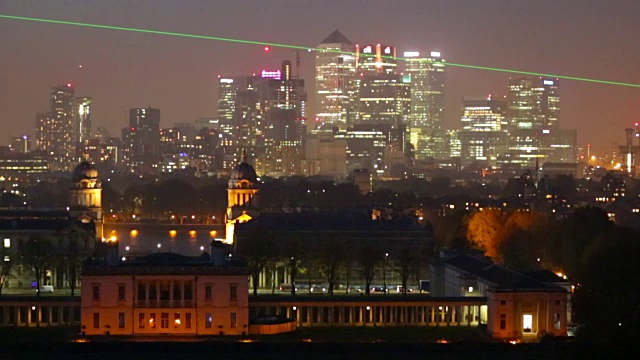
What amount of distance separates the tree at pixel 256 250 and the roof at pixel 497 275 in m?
6.34

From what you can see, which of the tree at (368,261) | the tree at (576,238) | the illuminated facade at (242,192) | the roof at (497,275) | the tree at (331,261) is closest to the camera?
the roof at (497,275)

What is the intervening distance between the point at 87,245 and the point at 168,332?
2087 cm

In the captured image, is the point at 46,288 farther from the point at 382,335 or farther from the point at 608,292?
the point at 608,292

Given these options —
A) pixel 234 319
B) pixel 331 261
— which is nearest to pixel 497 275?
pixel 234 319

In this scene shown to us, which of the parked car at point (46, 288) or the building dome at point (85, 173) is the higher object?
the building dome at point (85, 173)

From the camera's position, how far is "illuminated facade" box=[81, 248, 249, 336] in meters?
52.4

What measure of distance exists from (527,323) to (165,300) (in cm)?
987

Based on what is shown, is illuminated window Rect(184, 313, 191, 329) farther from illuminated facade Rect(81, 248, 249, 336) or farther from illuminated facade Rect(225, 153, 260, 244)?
illuminated facade Rect(225, 153, 260, 244)

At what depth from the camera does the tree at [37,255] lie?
6494 centimetres

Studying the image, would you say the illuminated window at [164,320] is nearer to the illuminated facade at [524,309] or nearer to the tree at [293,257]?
the illuminated facade at [524,309]

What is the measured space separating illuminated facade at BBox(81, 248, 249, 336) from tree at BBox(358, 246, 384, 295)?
9846 millimetres

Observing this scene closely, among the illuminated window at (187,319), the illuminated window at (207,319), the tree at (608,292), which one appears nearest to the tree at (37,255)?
the illuminated window at (187,319)

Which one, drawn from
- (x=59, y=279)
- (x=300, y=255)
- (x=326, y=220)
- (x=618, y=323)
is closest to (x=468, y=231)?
(x=326, y=220)

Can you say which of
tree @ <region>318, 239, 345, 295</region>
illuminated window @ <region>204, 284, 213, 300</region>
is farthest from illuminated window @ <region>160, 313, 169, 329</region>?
tree @ <region>318, 239, 345, 295</region>
